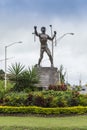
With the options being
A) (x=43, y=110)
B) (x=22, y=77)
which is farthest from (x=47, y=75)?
(x=43, y=110)

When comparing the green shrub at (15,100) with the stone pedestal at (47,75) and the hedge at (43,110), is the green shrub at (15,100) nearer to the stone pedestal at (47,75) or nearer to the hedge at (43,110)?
the hedge at (43,110)

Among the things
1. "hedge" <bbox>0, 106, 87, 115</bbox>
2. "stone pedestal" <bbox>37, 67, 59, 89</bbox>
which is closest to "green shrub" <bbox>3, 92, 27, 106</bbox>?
"hedge" <bbox>0, 106, 87, 115</bbox>

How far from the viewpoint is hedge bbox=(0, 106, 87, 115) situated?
24.2 m

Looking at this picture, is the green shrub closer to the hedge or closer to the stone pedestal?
the hedge

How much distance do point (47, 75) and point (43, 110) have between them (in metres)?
13.6

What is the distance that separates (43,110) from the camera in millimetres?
24203

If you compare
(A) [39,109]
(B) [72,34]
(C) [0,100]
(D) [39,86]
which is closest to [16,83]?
(D) [39,86]

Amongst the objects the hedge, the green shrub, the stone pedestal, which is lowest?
the hedge

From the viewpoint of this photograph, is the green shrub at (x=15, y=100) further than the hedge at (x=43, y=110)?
Yes

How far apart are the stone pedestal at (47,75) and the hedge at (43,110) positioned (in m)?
12.7

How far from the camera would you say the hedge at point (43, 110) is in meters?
24.2

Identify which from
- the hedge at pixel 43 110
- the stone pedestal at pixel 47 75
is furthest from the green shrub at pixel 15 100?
the stone pedestal at pixel 47 75

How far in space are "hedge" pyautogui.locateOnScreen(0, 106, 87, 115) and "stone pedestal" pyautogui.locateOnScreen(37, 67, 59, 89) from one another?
12.7 meters

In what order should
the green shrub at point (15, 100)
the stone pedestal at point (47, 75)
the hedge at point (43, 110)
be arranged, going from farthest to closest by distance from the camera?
1. the stone pedestal at point (47, 75)
2. the green shrub at point (15, 100)
3. the hedge at point (43, 110)
